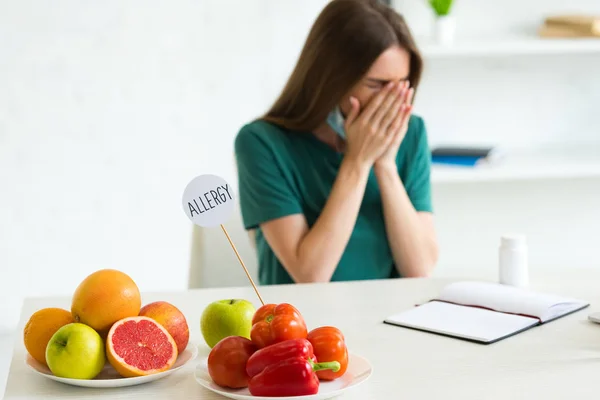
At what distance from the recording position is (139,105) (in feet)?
9.57

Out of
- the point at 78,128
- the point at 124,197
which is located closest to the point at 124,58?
the point at 78,128

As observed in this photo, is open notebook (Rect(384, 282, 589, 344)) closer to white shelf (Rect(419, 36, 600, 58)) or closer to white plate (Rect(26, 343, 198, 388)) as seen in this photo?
white plate (Rect(26, 343, 198, 388))

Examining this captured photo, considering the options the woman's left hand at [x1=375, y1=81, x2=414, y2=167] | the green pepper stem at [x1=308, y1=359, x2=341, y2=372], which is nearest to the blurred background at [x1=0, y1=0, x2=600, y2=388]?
the woman's left hand at [x1=375, y1=81, x2=414, y2=167]

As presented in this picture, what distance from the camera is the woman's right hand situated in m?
2.06

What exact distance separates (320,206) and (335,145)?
156mm

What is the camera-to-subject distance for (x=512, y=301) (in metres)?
1.46

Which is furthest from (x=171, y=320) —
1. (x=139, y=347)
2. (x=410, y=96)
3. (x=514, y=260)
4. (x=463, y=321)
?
(x=410, y=96)

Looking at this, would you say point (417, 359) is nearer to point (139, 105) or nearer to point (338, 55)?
point (338, 55)

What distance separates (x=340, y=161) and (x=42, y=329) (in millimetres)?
1104

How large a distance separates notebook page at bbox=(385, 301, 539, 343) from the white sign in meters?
0.34

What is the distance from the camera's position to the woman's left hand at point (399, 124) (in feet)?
6.78

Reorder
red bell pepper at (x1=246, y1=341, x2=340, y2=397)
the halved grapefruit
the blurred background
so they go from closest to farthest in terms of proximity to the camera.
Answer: red bell pepper at (x1=246, y1=341, x2=340, y2=397) < the halved grapefruit < the blurred background

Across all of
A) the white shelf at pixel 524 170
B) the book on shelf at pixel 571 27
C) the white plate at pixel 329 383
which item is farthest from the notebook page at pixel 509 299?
the book on shelf at pixel 571 27

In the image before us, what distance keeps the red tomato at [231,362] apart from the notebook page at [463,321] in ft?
1.28
